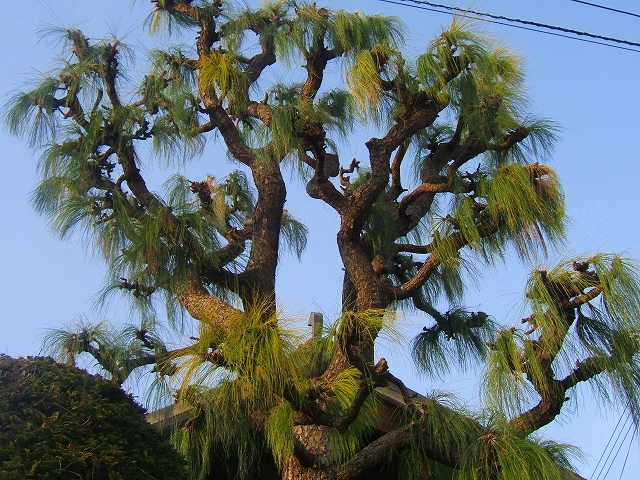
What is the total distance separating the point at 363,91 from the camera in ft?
12.7

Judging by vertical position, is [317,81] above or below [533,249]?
above

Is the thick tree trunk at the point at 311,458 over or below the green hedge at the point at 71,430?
below

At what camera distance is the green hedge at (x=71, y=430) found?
8.71 ft

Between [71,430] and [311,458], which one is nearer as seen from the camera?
[71,430]

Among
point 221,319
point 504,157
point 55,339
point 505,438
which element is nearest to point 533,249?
point 504,157

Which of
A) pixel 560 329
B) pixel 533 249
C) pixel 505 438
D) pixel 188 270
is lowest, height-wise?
A: pixel 505 438

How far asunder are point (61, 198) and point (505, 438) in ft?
7.01

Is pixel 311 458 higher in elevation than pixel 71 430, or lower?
lower

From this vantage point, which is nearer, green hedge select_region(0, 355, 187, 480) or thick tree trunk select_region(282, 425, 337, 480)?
green hedge select_region(0, 355, 187, 480)

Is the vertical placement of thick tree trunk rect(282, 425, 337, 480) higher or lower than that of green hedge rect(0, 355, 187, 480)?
lower

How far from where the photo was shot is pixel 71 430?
9.24ft

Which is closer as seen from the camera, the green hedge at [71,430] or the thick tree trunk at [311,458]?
the green hedge at [71,430]

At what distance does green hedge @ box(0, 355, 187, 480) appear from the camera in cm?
266

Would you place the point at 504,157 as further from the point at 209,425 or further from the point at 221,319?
the point at 209,425
